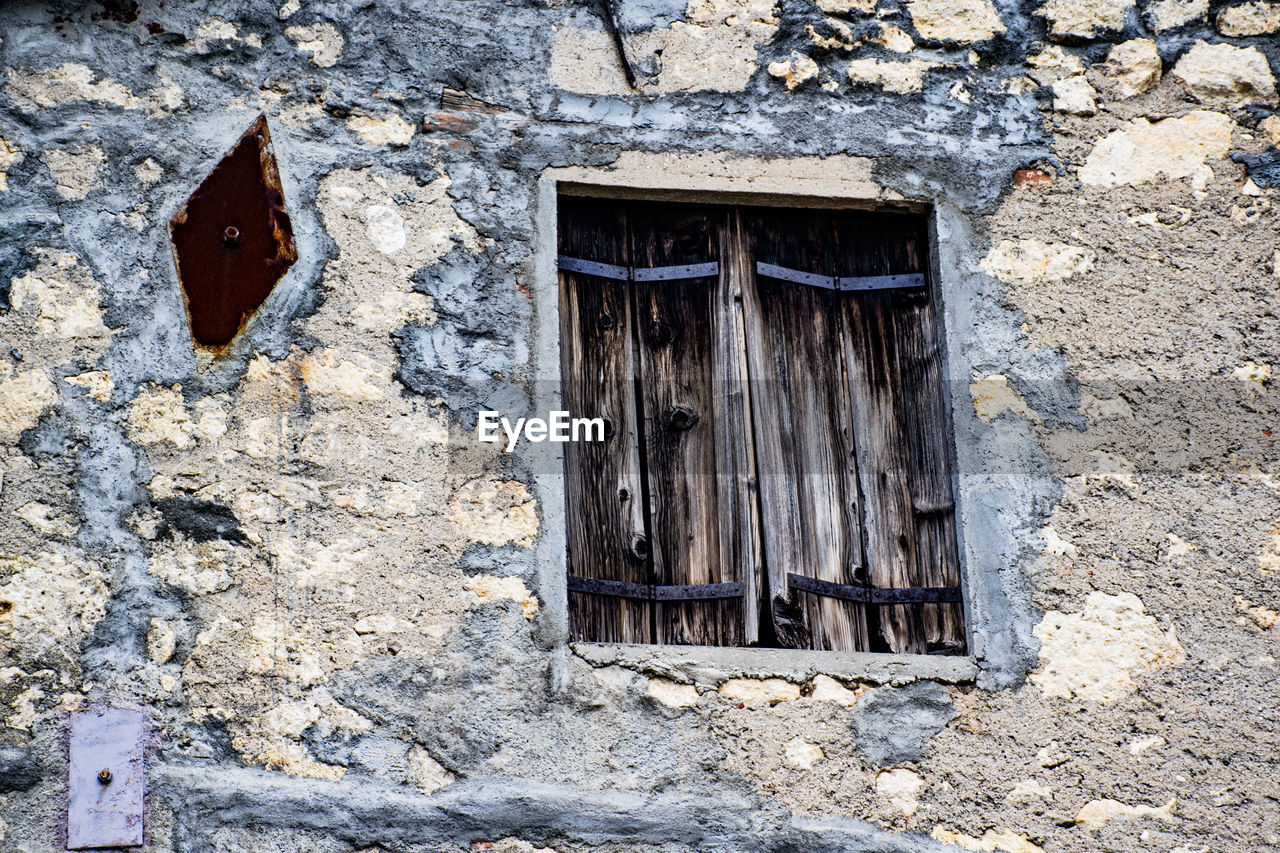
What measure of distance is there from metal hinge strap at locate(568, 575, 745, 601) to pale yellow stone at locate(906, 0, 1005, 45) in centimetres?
157

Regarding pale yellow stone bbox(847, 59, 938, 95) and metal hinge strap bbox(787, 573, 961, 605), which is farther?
pale yellow stone bbox(847, 59, 938, 95)

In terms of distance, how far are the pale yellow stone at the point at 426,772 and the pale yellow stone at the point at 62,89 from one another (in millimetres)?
1696

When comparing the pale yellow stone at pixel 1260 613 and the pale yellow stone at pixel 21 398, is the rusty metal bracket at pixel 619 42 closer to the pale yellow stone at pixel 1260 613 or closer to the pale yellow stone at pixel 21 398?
the pale yellow stone at pixel 21 398

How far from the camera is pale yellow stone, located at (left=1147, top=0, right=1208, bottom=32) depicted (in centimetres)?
342

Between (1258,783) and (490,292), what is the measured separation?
2120 mm

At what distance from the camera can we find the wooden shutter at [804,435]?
3092 millimetres

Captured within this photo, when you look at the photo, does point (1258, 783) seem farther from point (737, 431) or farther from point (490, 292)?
point (490, 292)

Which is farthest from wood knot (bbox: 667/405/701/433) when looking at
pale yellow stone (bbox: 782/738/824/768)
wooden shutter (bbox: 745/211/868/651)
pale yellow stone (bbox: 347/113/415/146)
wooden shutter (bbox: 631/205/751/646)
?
pale yellow stone (bbox: 347/113/415/146)

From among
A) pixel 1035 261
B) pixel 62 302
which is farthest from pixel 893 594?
pixel 62 302

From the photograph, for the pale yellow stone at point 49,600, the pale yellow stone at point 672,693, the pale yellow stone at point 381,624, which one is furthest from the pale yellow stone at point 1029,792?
the pale yellow stone at point 49,600

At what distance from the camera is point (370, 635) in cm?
278

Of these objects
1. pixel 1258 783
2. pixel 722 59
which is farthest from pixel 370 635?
pixel 1258 783

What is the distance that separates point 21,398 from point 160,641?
0.64 meters

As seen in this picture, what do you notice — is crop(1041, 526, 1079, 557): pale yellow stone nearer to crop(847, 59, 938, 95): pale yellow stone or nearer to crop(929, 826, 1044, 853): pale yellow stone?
crop(929, 826, 1044, 853): pale yellow stone
